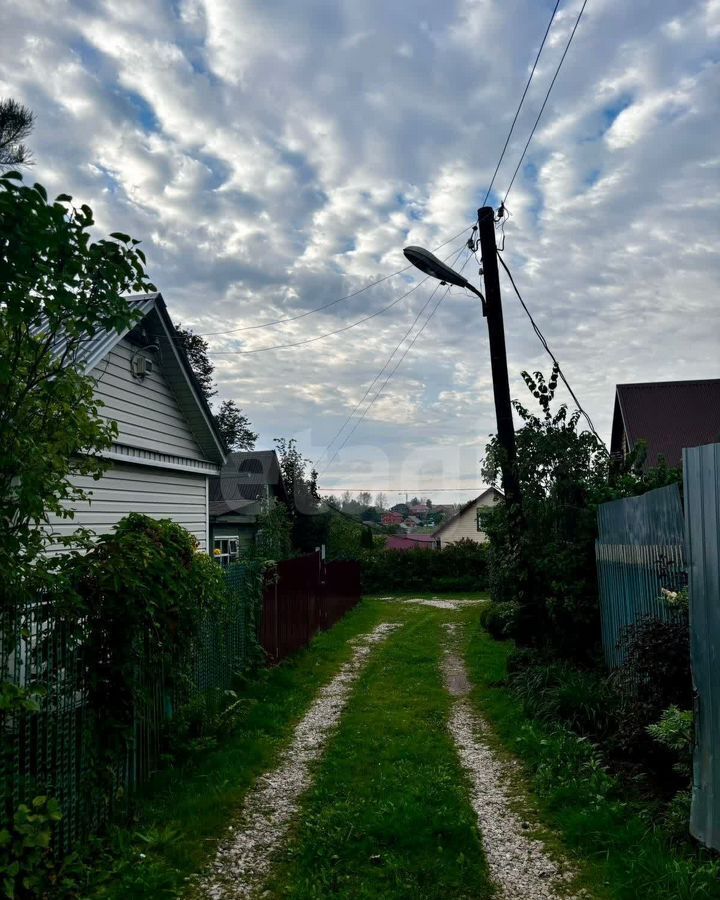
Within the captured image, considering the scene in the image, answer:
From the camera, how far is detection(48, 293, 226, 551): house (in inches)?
339

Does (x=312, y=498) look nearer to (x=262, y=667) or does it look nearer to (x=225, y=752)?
(x=262, y=667)

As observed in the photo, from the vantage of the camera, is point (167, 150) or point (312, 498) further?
point (312, 498)

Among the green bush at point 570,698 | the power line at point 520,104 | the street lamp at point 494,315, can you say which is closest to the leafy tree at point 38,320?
the green bush at point 570,698

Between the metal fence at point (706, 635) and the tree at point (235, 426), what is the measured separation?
39.3m

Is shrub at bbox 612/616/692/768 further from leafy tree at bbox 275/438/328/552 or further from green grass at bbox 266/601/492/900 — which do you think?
leafy tree at bbox 275/438/328/552

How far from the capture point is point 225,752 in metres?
Result: 5.87

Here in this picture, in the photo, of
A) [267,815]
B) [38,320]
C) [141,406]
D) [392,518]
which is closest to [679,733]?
[267,815]

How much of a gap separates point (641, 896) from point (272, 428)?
23.9m

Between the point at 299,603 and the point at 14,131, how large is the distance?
27.7 feet

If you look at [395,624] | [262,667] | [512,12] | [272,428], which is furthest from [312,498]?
[512,12]

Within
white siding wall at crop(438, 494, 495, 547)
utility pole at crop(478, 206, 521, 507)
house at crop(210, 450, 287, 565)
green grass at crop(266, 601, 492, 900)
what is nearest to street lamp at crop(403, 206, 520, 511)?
utility pole at crop(478, 206, 521, 507)

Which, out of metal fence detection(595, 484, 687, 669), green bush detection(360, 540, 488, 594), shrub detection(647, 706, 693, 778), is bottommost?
green bush detection(360, 540, 488, 594)

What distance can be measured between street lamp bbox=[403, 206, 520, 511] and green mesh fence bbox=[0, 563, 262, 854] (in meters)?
5.81

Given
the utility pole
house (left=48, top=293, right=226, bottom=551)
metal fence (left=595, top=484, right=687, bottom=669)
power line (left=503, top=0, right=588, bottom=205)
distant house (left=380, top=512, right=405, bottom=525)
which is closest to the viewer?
metal fence (left=595, top=484, right=687, bottom=669)
